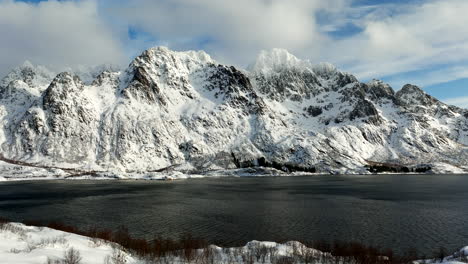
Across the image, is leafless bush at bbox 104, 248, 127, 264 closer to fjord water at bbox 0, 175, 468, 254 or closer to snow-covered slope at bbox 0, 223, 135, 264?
snow-covered slope at bbox 0, 223, 135, 264

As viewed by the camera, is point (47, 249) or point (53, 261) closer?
point (53, 261)

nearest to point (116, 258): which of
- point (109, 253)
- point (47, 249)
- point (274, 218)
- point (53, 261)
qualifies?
point (109, 253)

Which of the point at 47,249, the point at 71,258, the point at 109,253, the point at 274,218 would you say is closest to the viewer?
the point at 71,258

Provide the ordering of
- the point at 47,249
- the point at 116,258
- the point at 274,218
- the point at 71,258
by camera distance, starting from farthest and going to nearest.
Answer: the point at 274,218, the point at 47,249, the point at 116,258, the point at 71,258

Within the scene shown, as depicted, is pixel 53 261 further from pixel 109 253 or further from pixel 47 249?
pixel 109 253

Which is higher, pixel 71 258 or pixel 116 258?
pixel 71 258

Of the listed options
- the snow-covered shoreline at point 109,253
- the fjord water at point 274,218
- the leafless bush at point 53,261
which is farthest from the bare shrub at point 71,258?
the fjord water at point 274,218

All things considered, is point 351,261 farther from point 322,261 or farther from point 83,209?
point 83,209

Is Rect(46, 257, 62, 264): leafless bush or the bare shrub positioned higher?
Rect(46, 257, 62, 264): leafless bush

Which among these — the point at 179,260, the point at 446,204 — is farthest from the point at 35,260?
the point at 446,204

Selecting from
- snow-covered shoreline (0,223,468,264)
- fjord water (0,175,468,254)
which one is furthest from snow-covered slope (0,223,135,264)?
fjord water (0,175,468,254)

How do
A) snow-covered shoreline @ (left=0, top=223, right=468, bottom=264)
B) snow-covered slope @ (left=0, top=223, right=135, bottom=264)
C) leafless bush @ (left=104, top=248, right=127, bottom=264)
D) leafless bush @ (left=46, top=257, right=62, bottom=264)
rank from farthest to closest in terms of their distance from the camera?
leafless bush @ (left=104, top=248, right=127, bottom=264)
snow-covered shoreline @ (left=0, top=223, right=468, bottom=264)
snow-covered slope @ (left=0, top=223, right=135, bottom=264)
leafless bush @ (left=46, top=257, right=62, bottom=264)

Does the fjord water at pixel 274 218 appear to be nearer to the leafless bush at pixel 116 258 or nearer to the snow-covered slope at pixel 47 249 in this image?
the snow-covered slope at pixel 47 249
